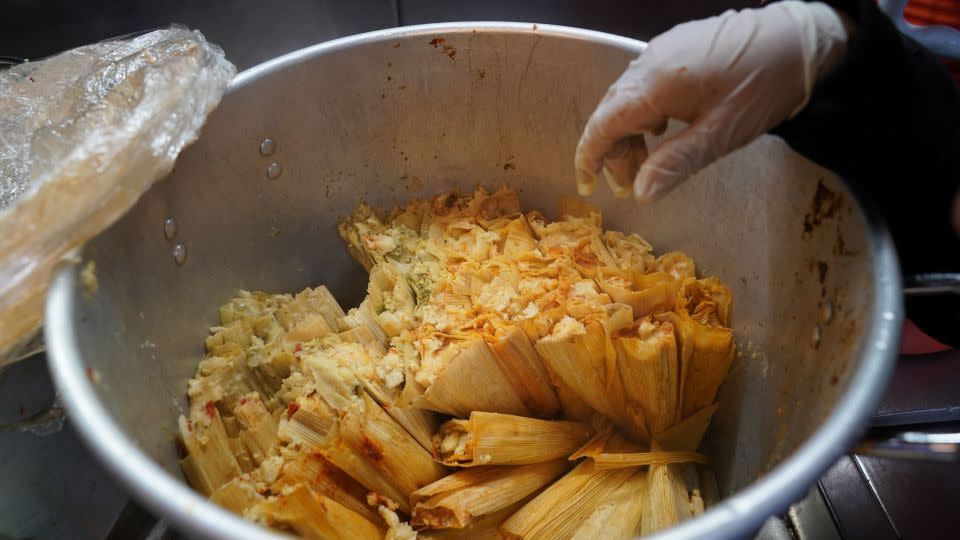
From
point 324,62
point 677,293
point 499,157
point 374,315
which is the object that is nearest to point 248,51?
point 324,62

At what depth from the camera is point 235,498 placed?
35.9 inches

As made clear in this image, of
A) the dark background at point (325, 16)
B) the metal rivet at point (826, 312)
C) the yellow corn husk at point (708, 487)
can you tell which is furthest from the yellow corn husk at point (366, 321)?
the dark background at point (325, 16)

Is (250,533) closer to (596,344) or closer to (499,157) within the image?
(596,344)

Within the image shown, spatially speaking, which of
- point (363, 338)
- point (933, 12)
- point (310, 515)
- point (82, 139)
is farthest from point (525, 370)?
point (933, 12)

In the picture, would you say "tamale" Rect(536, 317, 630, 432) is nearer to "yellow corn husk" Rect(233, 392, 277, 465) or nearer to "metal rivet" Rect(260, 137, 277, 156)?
"yellow corn husk" Rect(233, 392, 277, 465)

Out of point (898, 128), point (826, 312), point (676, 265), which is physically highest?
point (898, 128)

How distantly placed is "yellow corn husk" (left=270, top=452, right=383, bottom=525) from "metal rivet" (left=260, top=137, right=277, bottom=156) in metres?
0.56

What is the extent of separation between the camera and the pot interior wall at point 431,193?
847mm

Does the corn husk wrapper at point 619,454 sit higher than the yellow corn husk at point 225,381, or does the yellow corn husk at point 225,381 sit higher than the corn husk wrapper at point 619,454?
the yellow corn husk at point 225,381

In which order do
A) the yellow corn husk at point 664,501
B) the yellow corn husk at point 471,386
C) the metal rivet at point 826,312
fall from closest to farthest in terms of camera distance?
1. the metal rivet at point 826,312
2. the yellow corn husk at point 664,501
3. the yellow corn husk at point 471,386

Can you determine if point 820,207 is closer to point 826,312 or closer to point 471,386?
point 826,312

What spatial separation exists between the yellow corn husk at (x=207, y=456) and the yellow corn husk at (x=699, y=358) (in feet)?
2.46

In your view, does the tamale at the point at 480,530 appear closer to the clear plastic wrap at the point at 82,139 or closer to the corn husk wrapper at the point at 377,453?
the corn husk wrapper at the point at 377,453

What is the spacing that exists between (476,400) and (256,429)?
365mm
